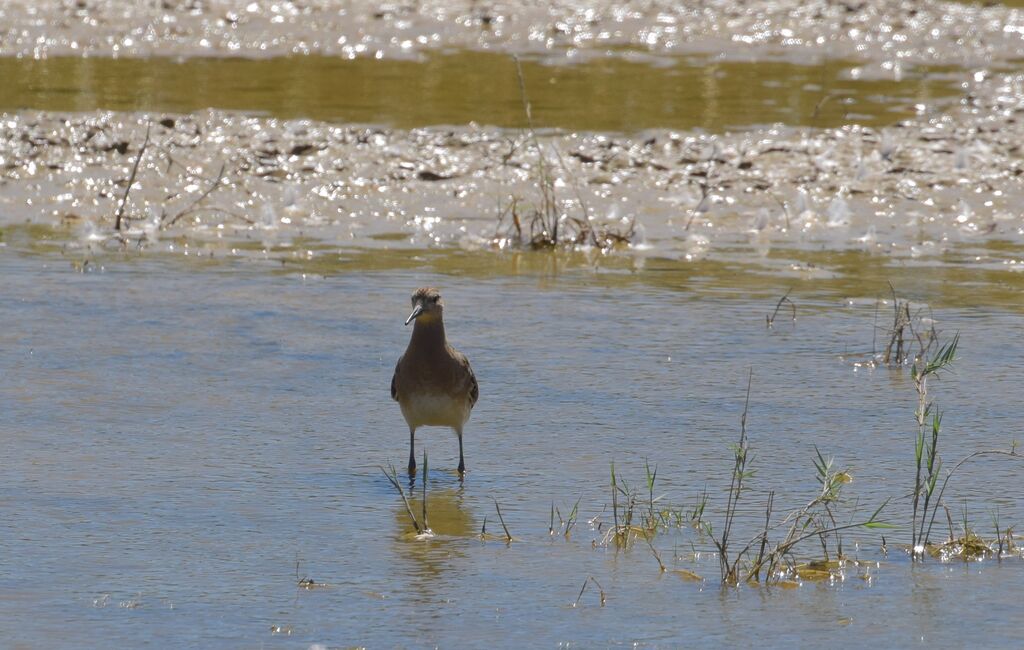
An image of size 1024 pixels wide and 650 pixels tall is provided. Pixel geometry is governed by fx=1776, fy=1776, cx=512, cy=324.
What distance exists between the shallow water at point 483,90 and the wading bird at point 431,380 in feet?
28.7

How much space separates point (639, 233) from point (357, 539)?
637cm

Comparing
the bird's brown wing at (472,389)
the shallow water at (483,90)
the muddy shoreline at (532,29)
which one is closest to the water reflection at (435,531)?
the bird's brown wing at (472,389)

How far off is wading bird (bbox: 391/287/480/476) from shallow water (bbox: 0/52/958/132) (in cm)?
875

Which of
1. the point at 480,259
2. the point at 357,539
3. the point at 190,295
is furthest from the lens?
the point at 480,259

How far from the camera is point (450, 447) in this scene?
8.34 m

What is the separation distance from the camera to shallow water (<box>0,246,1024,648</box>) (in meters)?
5.95

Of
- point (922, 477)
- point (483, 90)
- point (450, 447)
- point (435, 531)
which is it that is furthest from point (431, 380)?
point (483, 90)

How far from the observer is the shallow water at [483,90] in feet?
56.1

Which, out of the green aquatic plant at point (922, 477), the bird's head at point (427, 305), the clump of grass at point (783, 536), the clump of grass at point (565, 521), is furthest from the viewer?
the bird's head at point (427, 305)

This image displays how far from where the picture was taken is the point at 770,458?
7.83 meters

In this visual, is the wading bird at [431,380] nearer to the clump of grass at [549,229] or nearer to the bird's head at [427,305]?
the bird's head at [427,305]

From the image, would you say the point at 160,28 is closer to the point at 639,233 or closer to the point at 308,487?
the point at 639,233

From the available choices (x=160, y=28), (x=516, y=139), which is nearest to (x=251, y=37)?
(x=160, y=28)

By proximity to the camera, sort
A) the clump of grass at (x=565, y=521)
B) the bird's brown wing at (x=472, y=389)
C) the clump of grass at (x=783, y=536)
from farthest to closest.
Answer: the bird's brown wing at (x=472, y=389), the clump of grass at (x=565, y=521), the clump of grass at (x=783, y=536)
